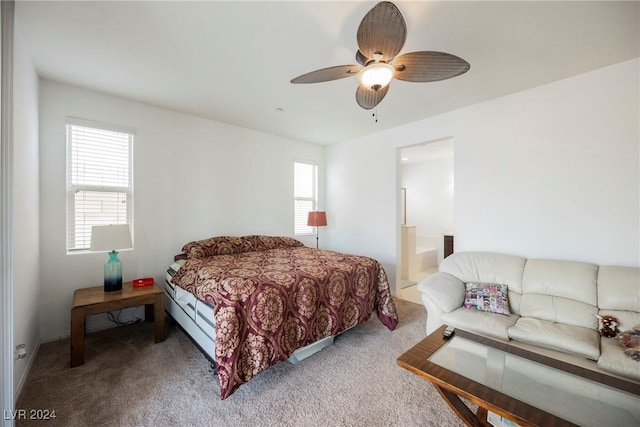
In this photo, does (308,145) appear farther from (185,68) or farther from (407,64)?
(407,64)

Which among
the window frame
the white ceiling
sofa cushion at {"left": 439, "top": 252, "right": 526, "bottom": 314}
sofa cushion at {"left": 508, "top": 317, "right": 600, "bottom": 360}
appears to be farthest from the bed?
the white ceiling

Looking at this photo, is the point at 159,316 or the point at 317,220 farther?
the point at 317,220

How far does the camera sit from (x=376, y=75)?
1.65 meters

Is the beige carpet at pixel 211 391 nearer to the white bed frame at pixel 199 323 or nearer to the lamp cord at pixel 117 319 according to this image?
the white bed frame at pixel 199 323

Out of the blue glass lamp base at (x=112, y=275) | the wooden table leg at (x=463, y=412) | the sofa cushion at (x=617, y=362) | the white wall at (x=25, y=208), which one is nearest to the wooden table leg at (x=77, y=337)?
the white wall at (x=25, y=208)

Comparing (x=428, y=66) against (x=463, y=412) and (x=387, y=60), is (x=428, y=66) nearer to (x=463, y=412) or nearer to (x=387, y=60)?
(x=387, y=60)

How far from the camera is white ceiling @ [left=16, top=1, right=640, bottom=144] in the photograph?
5.37ft

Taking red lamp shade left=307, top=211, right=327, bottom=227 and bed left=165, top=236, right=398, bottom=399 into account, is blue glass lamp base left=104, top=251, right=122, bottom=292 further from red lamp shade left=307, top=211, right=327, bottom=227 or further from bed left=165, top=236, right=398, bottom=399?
red lamp shade left=307, top=211, right=327, bottom=227

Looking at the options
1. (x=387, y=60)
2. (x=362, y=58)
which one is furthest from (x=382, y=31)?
(x=362, y=58)

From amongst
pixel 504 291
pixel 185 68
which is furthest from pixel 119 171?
pixel 504 291

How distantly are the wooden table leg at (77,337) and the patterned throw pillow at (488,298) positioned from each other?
3.33 metres

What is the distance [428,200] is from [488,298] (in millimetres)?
4495

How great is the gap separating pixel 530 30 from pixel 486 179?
1572 millimetres

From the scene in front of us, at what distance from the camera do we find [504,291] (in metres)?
2.40
